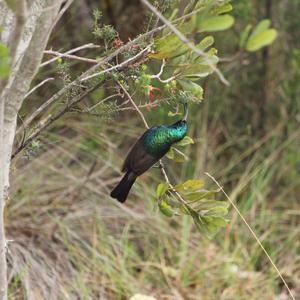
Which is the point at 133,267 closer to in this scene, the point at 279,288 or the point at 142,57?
the point at 279,288

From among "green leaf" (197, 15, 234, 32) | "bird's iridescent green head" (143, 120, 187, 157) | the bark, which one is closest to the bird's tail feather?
"bird's iridescent green head" (143, 120, 187, 157)

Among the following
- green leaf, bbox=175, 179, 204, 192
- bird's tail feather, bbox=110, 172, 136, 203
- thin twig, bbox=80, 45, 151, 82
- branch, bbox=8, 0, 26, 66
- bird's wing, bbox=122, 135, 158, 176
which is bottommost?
green leaf, bbox=175, 179, 204, 192

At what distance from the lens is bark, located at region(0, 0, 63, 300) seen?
1.56 meters

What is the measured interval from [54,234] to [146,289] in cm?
53

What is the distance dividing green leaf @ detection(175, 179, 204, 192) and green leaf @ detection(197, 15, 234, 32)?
0.57m

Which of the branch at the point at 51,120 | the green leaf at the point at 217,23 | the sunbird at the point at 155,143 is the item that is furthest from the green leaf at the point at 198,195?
the green leaf at the point at 217,23

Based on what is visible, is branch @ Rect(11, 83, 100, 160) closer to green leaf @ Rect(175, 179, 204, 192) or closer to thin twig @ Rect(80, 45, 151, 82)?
thin twig @ Rect(80, 45, 151, 82)

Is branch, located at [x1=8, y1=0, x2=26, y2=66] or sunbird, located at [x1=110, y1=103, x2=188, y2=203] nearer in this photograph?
branch, located at [x1=8, y1=0, x2=26, y2=66]

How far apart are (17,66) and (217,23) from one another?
519 mm

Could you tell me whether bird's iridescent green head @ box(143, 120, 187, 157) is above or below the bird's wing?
above

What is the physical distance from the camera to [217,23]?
1387 mm

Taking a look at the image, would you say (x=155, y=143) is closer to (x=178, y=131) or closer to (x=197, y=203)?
(x=178, y=131)

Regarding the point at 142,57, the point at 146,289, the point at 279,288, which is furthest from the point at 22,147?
the point at 279,288

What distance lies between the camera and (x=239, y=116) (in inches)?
173
